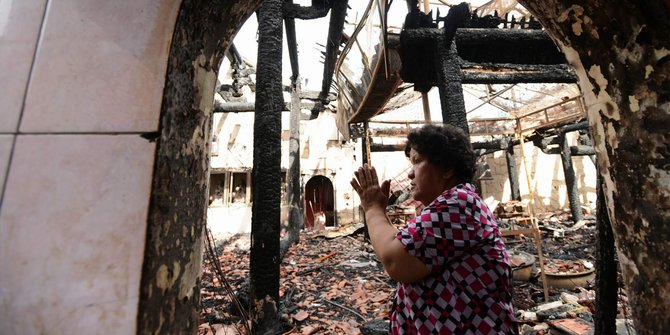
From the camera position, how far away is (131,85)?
71 cm

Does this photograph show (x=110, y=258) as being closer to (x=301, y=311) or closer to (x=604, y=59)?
(x=604, y=59)

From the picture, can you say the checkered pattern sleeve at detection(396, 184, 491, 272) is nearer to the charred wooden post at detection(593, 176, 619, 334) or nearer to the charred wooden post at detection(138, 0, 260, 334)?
the charred wooden post at detection(138, 0, 260, 334)

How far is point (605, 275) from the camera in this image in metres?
1.82

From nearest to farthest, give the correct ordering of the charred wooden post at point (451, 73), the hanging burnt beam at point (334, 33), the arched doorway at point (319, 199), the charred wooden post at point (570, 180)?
the charred wooden post at point (451, 73)
the hanging burnt beam at point (334, 33)
the charred wooden post at point (570, 180)
the arched doorway at point (319, 199)

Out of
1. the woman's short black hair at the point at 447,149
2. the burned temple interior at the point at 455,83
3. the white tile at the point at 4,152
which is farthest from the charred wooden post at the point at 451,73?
the white tile at the point at 4,152

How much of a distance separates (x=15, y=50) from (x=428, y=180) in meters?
1.54

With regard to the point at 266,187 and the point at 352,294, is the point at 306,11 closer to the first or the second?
the point at 266,187

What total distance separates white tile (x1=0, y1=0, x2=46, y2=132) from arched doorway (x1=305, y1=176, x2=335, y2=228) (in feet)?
45.0

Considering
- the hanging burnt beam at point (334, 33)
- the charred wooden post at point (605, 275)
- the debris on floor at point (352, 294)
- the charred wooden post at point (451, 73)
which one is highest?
the hanging burnt beam at point (334, 33)

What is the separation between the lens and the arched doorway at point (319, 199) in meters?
14.5

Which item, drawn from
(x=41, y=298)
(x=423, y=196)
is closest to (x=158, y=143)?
(x=41, y=298)

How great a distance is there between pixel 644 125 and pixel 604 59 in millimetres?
264

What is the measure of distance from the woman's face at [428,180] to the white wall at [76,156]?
1.21m

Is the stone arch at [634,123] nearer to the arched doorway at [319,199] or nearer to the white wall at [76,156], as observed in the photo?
the white wall at [76,156]
